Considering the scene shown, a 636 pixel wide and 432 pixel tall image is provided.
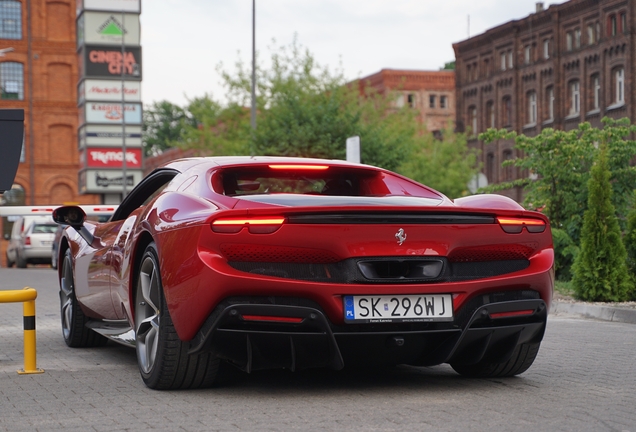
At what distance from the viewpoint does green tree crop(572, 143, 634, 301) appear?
13.6m

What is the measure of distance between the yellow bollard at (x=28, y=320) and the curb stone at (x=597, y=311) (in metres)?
7.41

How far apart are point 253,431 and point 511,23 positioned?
2377 inches

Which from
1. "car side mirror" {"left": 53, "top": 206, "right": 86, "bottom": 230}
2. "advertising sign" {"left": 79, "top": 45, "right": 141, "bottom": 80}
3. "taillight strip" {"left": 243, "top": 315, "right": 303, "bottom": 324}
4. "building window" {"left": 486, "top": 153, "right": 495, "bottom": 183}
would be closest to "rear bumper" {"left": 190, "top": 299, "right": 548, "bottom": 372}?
"taillight strip" {"left": 243, "top": 315, "right": 303, "bottom": 324}

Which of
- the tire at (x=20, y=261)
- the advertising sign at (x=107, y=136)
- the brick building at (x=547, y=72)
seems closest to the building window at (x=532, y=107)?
the brick building at (x=547, y=72)

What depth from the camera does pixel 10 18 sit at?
73.4m

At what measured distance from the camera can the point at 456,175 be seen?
5675cm

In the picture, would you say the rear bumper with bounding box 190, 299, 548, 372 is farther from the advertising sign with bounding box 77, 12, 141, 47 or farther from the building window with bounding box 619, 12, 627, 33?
the building window with bounding box 619, 12, 627, 33

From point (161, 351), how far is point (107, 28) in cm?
4738

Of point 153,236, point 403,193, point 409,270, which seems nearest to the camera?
point 409,270

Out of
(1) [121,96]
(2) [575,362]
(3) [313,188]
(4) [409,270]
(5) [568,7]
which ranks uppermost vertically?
(5) [568,7]

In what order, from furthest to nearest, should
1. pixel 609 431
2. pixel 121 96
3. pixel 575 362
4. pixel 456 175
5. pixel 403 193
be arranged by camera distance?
pixel 456 175 → pixel 121 96 → pixel 575 362 → pixel 403 193 → pixel 609 431

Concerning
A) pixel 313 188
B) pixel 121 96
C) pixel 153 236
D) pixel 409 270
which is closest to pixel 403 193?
pixel 313 188

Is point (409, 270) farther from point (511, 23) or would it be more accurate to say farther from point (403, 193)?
point (511, 23)

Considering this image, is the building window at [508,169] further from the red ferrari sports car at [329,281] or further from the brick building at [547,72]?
the red ferrari sports car at [329,281]
